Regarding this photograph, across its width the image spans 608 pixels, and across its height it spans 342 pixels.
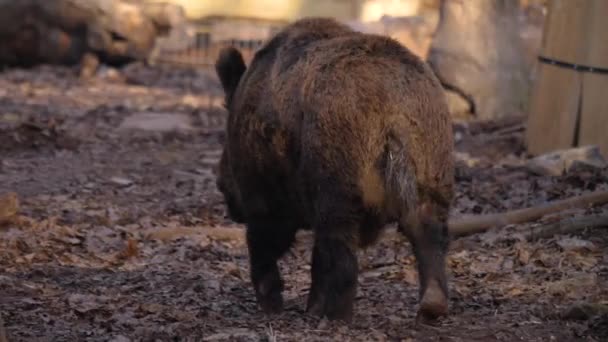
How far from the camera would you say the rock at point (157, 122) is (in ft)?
46.2

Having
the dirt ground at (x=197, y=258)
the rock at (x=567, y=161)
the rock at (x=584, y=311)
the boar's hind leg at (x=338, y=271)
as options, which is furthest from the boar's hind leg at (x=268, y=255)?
the rock at (x=567, y=161)

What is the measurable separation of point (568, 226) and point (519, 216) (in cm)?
49

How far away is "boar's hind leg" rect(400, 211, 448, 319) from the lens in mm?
5656

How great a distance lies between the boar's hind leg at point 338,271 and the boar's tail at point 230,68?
149 cm

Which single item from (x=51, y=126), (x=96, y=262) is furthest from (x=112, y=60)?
(x=96, y=262)

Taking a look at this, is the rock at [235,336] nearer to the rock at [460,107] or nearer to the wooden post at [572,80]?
the wooden post at [572,80]

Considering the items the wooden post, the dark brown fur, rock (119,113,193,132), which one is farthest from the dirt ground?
the wooden post

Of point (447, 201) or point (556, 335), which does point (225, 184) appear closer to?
point (447, 201)

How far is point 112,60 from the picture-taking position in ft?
63.0

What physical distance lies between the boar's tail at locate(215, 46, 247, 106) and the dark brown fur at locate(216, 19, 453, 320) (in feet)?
2.48

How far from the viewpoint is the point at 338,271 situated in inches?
225

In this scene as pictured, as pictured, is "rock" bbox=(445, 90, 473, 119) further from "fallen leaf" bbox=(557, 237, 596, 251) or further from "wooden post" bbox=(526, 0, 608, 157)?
"fallen leaf" bbox=(557, 237, 596, 251)

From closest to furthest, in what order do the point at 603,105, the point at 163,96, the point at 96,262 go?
the point at 96,262 → the point at 603,105 → the point at 163,96

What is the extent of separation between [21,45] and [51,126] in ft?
20.3
